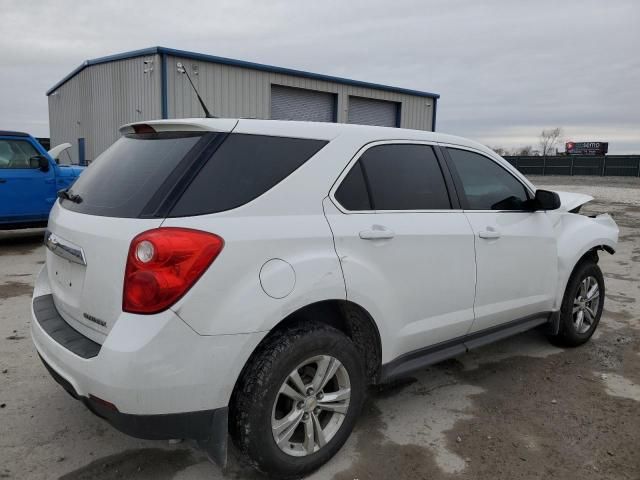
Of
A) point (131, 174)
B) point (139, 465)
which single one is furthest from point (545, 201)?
point (139, 465)

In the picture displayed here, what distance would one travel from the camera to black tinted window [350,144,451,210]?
9.42 feet

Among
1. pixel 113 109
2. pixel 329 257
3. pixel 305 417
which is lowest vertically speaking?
pixel 305 417

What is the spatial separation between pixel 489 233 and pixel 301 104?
17.0m

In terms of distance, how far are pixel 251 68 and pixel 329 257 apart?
16.1 meters

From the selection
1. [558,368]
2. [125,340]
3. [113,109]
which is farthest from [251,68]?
[125,340]

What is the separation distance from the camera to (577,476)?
2662 mm

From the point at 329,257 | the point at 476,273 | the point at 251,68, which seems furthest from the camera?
the point at 251,68

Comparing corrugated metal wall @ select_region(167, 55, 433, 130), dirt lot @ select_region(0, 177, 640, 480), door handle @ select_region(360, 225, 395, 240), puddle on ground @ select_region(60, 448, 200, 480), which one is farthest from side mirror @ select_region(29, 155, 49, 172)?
door handle @ select_region(360, 225, 395, 240)

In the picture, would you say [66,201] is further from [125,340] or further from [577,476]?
[577,476]

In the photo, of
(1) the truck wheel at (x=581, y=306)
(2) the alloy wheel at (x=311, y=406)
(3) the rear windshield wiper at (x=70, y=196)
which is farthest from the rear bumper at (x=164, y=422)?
(1) the truck wheel at (x=581, y=306)

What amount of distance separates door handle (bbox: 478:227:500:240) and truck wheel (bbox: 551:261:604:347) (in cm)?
123

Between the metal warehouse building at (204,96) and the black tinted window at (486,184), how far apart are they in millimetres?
13504

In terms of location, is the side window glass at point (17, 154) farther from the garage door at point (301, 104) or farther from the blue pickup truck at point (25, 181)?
the garage door at point (301, 104)

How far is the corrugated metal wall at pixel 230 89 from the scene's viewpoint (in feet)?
51.6
